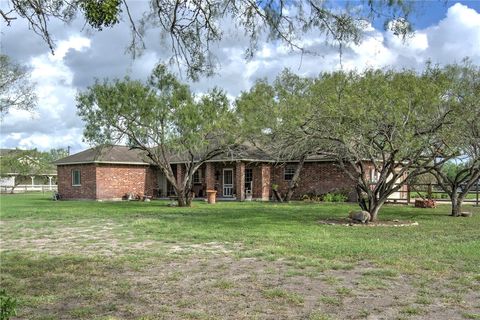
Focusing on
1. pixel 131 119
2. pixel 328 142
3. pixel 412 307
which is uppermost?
pixel 131 119

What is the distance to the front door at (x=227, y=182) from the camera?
→ 32.4 meters

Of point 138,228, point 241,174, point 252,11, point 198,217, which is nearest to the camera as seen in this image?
point 252,11

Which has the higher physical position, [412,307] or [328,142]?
[328,142]

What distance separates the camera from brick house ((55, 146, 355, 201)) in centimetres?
3014

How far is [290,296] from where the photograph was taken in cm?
635

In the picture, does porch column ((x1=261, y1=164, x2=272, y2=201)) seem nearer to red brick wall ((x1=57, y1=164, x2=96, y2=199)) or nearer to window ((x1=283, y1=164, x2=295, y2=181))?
window ((x1=283, y1=164, x2=295, y2=181))

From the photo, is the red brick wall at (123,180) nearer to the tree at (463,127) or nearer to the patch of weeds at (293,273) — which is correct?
the tree at (463,127)

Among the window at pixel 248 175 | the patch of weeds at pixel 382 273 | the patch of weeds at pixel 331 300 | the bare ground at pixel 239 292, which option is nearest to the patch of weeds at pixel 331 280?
the bare ground at pixel 239 292

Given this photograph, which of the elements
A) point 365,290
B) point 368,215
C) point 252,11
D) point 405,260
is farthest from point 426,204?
point 252,11

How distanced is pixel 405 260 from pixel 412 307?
10.8ft

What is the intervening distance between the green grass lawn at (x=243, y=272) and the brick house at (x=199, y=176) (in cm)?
1561

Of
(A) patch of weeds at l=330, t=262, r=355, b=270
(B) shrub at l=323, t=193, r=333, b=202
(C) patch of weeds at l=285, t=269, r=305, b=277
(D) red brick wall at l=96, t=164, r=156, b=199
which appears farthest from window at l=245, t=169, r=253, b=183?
(C) patch of weeds at l=285, t=269, r=305, b=277

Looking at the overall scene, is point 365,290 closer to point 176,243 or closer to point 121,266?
point 121,266

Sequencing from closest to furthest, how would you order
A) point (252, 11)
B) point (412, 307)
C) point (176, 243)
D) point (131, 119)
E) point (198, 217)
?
point (252, 11)
point (412, 307)
point (176, 243)
point (198, 217)
point (131, 119)
